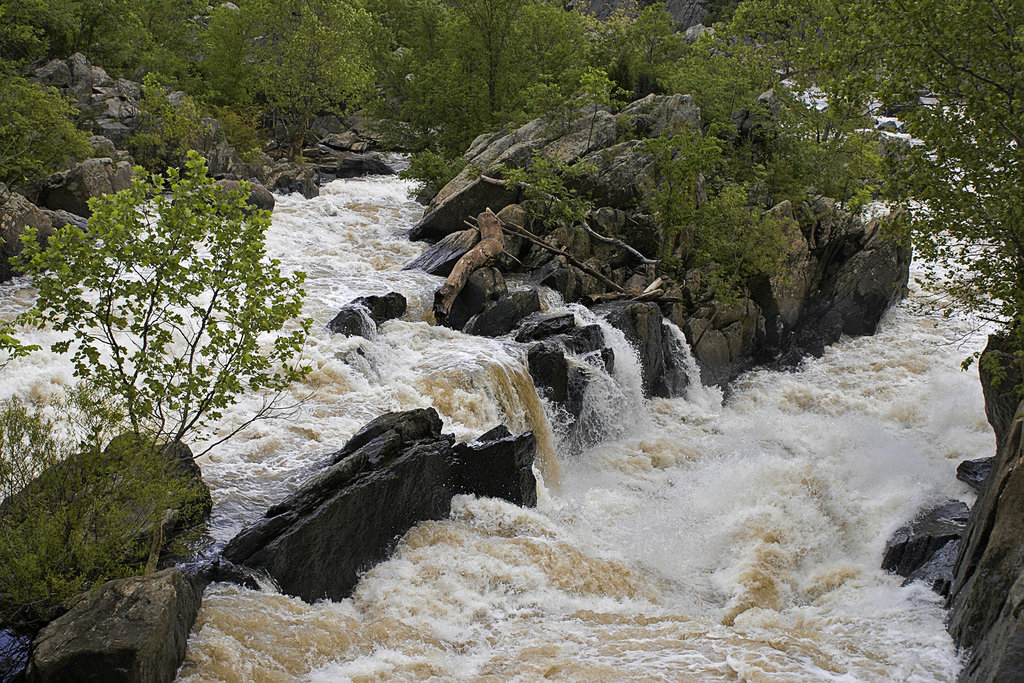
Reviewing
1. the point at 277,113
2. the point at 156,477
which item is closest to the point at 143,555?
the point at 156,477

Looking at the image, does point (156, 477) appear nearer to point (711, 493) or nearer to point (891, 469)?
point (711, 493)

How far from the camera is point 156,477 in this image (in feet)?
24.9

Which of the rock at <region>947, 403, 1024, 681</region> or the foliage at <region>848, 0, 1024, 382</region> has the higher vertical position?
the foliage at <region>848, 0, 1024, 382</region>

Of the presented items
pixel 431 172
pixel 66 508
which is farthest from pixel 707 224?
pixel 66 508

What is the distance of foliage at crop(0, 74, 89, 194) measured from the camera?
17891 millimetres

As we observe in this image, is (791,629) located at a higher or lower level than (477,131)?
lower

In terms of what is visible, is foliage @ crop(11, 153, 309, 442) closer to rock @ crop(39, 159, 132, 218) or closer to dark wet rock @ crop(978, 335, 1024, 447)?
dark wet rock @ crop(978, 335, 1024, 447)

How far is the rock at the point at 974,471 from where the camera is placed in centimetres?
1265

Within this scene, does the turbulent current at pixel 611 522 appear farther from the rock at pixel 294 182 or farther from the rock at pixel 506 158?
the rock at pixel 294 182

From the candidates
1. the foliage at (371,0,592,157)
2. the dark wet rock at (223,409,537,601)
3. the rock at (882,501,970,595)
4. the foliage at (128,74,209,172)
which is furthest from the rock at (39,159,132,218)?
the rock at (882,501,970,595)

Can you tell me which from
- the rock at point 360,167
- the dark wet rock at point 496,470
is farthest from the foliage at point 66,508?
the rock at point 360,167

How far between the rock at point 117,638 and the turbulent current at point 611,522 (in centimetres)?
55

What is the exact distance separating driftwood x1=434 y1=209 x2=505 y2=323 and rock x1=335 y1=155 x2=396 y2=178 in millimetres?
13433

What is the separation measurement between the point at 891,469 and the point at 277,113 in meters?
32.2
